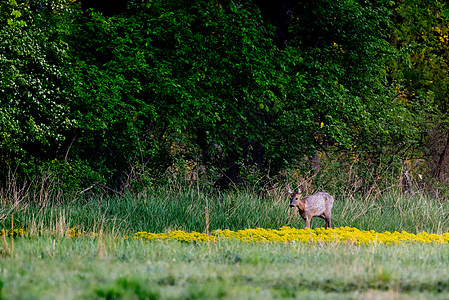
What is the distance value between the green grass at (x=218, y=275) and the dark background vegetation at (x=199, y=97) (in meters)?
7.25

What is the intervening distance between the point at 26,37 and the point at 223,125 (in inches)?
229

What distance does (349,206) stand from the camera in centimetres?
1323

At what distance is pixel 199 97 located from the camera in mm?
15234

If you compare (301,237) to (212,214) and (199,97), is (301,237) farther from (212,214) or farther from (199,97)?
(199,97)

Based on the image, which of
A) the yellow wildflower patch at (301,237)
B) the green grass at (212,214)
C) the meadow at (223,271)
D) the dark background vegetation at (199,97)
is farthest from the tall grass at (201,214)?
the yellow wildflower patch at (301,237)

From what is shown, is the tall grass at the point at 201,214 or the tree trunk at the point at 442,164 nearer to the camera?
the tall grass at the point at 201,214

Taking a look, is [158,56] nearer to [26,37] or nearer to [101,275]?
[26,37]

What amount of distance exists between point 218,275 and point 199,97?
414 inches

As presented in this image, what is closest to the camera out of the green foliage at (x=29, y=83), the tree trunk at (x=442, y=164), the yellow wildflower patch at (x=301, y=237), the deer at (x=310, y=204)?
the yellow wildflower patch at (x=301, y=237)

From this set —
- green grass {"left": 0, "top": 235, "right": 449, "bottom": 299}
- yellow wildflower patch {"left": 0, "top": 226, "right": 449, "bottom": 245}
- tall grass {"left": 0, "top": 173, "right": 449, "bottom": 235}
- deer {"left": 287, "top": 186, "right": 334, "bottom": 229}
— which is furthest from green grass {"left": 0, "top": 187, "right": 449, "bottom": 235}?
green grass {"left": 0, "top": 235, "right": 449, "bottom": 299}

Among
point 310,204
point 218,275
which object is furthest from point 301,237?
point 218,275

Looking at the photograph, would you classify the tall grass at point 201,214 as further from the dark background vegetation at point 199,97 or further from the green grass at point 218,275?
the green grass at point 218,275

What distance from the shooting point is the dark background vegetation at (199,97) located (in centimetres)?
1373

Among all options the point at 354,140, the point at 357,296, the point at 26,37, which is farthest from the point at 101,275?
the point at 354,140
